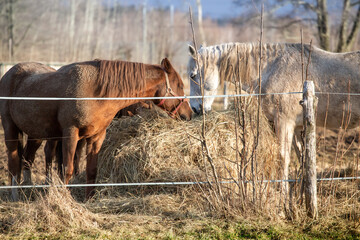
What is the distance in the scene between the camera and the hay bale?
14.3ft

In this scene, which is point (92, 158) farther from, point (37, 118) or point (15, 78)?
point (15, 78)

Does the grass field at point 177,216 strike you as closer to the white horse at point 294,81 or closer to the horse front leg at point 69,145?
the horse front leg at point 69,145

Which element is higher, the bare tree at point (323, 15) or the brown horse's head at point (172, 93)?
the bare tree at point (323, 15)

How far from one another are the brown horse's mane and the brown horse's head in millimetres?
277

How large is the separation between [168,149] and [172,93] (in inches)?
27.0

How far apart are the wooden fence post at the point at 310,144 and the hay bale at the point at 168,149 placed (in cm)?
101

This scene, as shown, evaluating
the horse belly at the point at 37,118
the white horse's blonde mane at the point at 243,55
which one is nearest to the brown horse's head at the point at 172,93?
the white horse's blonde mane at the point at 243,55

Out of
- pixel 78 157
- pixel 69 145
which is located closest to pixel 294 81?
pixel 69 145

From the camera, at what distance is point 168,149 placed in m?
4.52

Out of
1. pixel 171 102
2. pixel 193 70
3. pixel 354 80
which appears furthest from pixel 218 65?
pixel 354 80

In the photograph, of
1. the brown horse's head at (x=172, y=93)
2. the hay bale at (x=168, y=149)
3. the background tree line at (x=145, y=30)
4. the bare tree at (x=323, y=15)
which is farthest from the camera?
the background tree line at (x=145, y=30)

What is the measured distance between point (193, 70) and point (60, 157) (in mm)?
2099

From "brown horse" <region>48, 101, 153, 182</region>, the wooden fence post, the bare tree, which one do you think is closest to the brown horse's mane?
"brown horse" <region>48, 101, 153, 182</region>

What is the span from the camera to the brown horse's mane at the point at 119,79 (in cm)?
396
